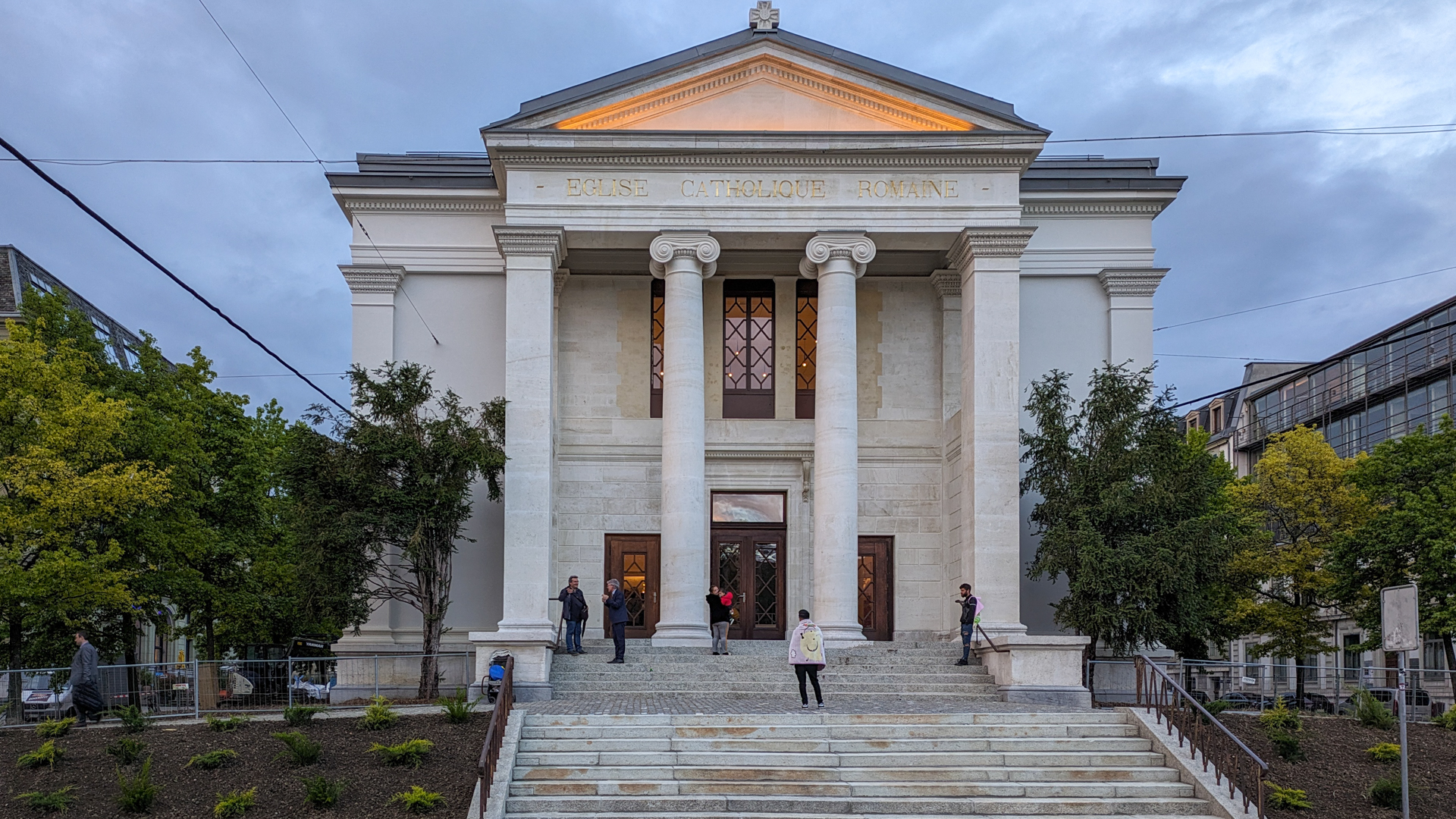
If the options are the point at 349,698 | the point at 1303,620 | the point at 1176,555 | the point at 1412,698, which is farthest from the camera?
the point at 1303,620

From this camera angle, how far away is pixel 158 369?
31.4 m

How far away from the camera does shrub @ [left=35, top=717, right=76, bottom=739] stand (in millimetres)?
19203

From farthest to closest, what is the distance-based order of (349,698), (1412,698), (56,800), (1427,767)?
(1412,698) < (349,698) < (1427,767) < (56,800)

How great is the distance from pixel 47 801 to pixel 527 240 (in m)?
14.0

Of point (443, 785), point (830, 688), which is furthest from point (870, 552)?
point (443, 785)

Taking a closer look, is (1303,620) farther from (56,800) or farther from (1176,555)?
(56,800)

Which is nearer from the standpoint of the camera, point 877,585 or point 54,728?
point 54,728

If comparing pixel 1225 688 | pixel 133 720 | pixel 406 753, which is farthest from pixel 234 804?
pixel 1225 688

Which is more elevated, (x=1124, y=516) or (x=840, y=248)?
(x=840, y=248)

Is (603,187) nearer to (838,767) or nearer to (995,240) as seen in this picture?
(995,240)

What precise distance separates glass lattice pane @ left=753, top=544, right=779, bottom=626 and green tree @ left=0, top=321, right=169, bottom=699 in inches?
495

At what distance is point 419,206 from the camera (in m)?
29.4

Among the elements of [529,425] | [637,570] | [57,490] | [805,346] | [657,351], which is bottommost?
[637,570]

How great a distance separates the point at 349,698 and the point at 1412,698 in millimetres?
23174
